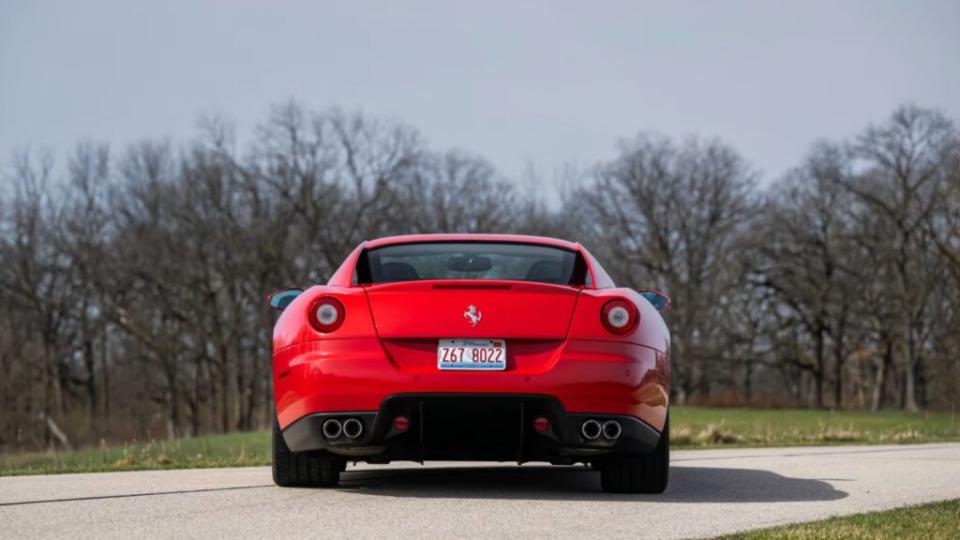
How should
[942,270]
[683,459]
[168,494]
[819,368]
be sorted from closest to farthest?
[168,494], [683,459], [942,270], [819,368]

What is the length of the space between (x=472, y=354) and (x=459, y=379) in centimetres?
15

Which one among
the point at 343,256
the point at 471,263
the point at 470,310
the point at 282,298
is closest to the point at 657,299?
the point at 471,263

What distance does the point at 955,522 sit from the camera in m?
6.12

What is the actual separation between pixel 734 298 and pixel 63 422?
30134 mm

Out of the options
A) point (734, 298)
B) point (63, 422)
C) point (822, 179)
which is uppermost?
point (822, 179)

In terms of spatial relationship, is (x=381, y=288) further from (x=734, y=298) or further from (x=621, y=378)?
(x=734, y=298)

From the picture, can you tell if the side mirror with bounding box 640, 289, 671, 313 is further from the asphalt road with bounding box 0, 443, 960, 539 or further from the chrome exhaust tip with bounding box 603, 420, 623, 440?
the chrome exhaust tip with bounding box 603, 420, 623, 440

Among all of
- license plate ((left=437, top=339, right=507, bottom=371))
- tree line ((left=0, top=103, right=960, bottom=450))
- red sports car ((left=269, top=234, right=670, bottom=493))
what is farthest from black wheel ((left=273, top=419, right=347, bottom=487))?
tree line ((left=0, top=103, right=960, bottom=450))

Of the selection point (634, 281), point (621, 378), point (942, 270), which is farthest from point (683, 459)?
point (634, 281)

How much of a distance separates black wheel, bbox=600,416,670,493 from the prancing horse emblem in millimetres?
1230

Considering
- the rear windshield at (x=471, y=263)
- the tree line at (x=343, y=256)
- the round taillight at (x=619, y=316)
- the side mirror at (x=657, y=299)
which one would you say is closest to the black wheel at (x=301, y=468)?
the rear windshield at (x=471, y=263)

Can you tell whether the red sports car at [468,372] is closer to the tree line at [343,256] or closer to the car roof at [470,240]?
the car roof at [470,240]

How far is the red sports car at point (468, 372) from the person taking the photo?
6570 millimetres

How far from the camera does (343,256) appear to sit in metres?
58.9
